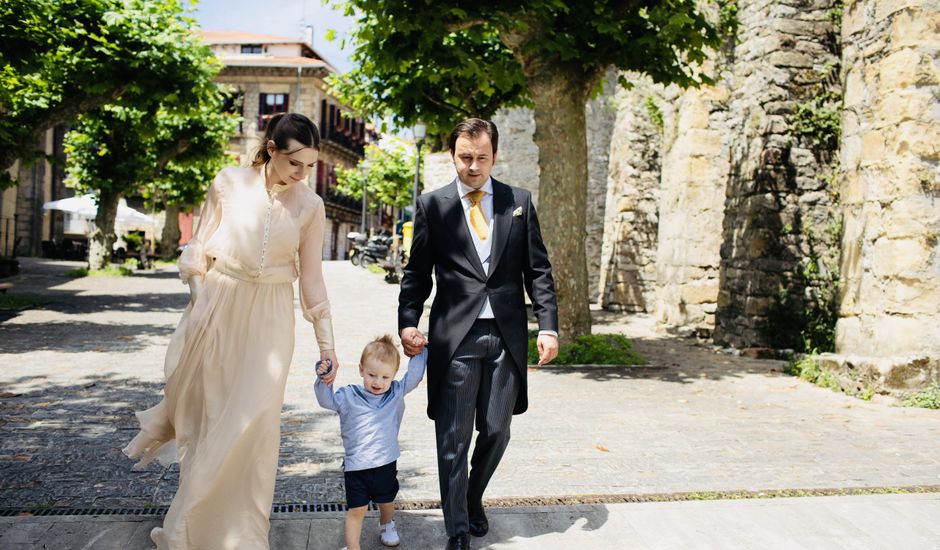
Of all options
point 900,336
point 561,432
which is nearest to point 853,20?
point 900,336

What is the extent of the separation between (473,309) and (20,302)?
13.5m

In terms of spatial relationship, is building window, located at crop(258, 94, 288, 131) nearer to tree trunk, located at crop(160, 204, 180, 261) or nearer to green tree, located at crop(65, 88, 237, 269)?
tree trunk, located at crop(160, 204, 180, 261)

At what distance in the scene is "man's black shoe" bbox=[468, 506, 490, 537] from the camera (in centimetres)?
386

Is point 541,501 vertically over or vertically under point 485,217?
under

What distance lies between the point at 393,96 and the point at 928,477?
35.0ft

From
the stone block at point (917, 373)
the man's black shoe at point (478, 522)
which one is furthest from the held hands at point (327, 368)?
the stone block at point (917, 373)

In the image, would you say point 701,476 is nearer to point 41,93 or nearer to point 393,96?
point 393,96

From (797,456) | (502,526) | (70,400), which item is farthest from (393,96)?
(502,526)

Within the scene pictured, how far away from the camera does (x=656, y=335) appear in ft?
46.4

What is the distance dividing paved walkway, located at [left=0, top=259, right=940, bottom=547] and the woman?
956 mm

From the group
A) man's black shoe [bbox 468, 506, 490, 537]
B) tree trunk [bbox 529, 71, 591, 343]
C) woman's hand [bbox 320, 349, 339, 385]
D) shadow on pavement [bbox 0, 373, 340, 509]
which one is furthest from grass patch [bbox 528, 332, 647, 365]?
woman's hand [bbox 320, 349, 339, 385]

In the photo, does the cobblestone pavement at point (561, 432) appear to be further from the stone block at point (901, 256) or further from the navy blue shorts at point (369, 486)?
the stone block at point (901, 256)

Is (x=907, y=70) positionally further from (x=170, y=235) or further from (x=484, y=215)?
(x=170, y=235)

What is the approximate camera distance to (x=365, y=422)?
355cm
